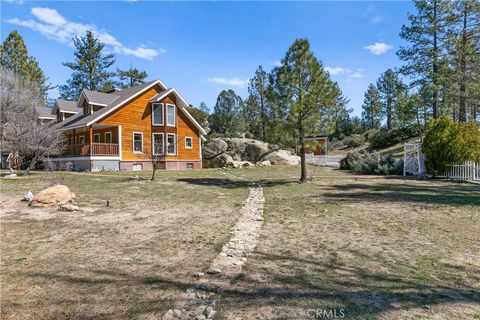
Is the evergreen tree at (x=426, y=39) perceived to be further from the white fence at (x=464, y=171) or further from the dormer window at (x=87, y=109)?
the dormer window at (x=87, y=109)

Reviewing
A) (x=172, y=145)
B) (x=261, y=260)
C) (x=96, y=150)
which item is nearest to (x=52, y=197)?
(x=261, y=260)

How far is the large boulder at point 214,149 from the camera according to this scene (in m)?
33.1

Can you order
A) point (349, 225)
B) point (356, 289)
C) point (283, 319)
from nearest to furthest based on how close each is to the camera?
point (283, 319) < point (356, 289) < point (349, 225)

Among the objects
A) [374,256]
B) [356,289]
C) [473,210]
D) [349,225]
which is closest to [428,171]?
[473,210]

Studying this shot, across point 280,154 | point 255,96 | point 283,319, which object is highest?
point 255,96

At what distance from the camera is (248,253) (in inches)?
208

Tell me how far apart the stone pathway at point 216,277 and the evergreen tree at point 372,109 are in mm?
61916

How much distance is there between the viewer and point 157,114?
90.7ft

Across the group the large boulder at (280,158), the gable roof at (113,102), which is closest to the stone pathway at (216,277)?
the gable roof at (113,102)

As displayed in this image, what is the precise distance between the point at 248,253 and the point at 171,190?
864 cm

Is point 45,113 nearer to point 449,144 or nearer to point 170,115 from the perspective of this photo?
point 170,115

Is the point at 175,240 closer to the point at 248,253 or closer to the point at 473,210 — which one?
the point at 248,253

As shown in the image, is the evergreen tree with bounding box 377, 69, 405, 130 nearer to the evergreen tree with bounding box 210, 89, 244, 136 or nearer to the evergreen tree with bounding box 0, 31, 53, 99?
the evergreen tree with bounding box 210, 89, 244, 136

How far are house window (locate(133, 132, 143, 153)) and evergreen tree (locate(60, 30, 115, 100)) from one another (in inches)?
964
